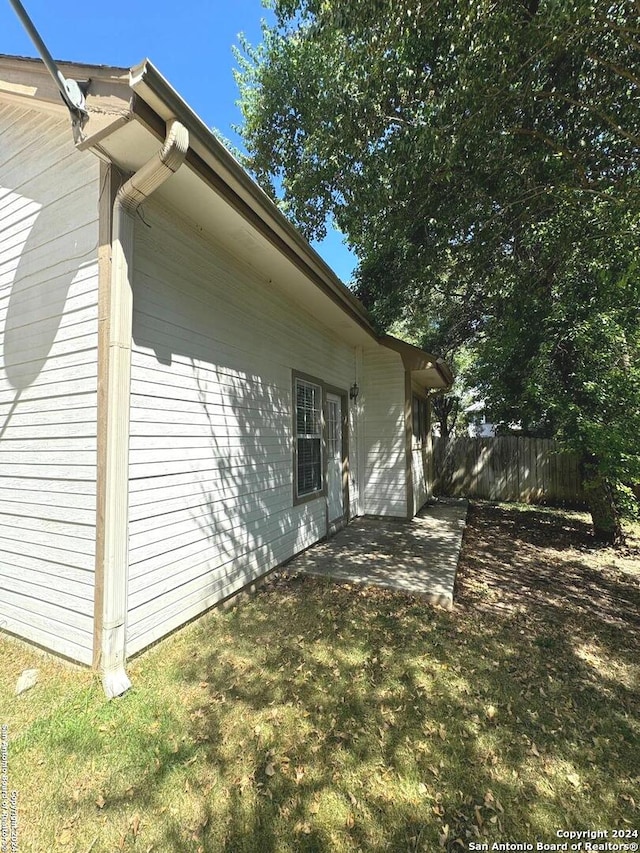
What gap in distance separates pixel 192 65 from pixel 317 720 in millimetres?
7715

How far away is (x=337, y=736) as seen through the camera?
2.08m

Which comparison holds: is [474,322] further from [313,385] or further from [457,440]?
[313,385]

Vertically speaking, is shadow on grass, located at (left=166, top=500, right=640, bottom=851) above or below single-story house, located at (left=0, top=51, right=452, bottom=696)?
below

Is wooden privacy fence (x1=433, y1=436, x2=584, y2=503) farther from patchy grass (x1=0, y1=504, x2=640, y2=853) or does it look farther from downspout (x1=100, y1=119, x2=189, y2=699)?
downspout (x1=100, y1=119, x2=189, y2=699)

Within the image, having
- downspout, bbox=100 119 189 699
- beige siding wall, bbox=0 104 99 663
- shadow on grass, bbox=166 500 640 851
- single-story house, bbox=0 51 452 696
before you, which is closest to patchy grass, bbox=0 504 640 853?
shadow on grass, bbox=166 500 640 851

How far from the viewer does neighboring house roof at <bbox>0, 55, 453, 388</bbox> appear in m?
2.09

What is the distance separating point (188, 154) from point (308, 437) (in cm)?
363

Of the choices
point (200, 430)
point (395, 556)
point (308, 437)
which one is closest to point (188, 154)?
point (200, 430)

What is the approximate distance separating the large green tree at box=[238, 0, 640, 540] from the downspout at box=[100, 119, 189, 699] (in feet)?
9.72

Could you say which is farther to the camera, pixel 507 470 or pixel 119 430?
pixel 507 470

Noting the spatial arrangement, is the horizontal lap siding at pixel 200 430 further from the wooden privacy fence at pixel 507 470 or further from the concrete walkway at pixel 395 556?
the wooden privacy fence at pixel 507 470

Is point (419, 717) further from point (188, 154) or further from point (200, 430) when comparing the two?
point (188, 154)

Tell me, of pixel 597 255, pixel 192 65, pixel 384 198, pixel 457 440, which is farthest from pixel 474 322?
pixel 192 65

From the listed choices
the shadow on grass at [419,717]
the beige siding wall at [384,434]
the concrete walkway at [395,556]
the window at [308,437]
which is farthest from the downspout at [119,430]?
the beige siding wall at [384,434]
